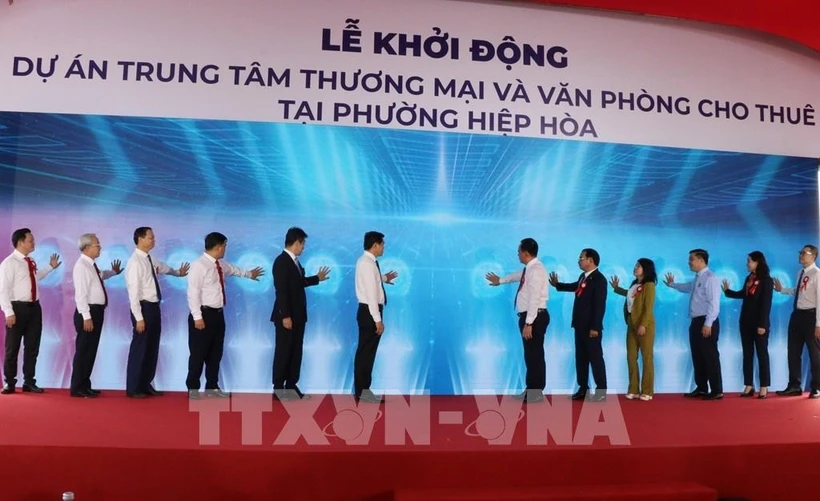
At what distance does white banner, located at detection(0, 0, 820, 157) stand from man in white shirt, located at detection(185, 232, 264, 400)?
1185 mm

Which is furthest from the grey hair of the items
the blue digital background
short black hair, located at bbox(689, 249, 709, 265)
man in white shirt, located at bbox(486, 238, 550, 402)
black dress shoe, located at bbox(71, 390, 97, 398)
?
short black hair, located at bbox(689, 249, 709, 265)

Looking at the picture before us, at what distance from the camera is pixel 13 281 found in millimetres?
4719

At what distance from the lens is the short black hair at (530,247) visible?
16.3 feet

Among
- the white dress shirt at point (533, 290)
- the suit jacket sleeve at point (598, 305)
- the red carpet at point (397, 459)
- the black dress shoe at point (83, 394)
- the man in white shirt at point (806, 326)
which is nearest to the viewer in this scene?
the red carpet at point (397, 459)

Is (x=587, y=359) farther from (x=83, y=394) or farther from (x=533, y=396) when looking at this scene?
(x=83, y=394)

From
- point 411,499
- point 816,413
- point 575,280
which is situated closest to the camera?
point 411,499

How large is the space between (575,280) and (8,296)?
181 inches

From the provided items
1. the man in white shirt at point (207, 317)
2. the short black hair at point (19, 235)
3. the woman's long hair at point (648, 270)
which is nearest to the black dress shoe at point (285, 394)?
the man in white shirt at point (207, 317)

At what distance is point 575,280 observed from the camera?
211 inches

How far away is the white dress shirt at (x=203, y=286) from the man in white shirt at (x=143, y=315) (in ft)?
0.98

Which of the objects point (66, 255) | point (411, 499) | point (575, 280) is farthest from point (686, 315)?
point (66, 255)

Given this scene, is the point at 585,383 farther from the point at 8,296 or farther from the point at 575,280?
the point at 8,296

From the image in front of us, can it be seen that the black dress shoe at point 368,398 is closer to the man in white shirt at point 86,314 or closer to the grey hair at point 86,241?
the man in white shirt at point 86,314

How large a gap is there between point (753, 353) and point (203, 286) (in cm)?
471
